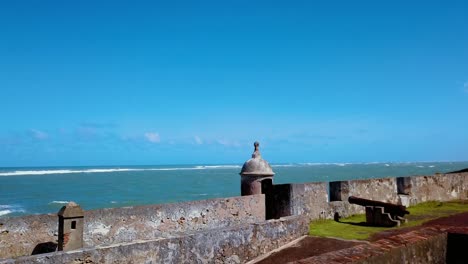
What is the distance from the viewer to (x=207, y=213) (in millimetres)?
9305

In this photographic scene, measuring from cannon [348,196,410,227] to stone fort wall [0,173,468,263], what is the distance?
3.41 feet

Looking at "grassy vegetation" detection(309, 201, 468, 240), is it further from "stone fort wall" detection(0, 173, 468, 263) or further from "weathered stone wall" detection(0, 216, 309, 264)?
"weathered stone wall" detection(0, 216, 309, 264)

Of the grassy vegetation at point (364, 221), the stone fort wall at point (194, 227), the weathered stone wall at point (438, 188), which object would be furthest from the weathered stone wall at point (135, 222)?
the weathered stone wall at point (438, 188)

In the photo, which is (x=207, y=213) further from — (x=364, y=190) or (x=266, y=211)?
(x=364, y=190)

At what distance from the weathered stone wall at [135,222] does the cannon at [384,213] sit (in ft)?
8.64

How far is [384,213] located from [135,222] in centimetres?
592

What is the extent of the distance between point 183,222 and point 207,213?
0.63 m

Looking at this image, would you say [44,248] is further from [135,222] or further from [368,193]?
[368,193]

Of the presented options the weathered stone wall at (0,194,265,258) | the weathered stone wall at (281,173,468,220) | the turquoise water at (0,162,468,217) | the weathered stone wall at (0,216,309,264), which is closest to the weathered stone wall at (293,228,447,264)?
the weathered stone wall at (0,216,309,264)

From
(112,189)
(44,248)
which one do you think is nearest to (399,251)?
(44,248)

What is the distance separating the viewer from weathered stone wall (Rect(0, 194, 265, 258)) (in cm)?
706

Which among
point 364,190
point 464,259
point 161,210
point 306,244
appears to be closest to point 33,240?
point 161,210

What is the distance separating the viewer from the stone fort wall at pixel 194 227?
625 cm

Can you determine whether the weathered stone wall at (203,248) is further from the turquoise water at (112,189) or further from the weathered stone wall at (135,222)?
the turquoise water at (112,189)
